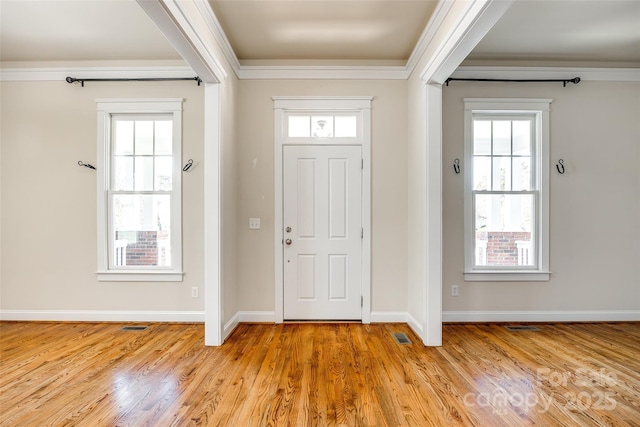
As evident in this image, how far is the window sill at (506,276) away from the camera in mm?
3596

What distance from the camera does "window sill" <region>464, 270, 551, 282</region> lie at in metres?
3.60

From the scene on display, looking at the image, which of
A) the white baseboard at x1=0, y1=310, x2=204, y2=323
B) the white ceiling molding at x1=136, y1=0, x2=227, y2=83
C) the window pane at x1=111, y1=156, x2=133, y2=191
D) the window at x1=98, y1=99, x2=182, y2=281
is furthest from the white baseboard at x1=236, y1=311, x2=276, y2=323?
the white ceiling molding at x1=136, y1=0, x2=227, y2=83

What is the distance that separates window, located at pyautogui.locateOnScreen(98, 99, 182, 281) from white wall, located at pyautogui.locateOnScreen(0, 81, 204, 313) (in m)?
0.15

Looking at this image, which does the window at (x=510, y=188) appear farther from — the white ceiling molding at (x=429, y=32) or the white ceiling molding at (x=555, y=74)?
the white ceiling molding at (x=429, y=32)

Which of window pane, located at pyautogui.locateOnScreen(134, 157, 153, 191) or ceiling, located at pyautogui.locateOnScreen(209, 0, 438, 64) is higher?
ceiling, located at pyautogui.locateOnScreen(209, 0, 438, 64)

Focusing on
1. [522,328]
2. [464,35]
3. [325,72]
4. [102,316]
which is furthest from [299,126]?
[522,328]

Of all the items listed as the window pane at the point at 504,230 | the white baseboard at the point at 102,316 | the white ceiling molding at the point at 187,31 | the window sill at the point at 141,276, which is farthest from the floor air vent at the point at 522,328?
the white ceiling molding at the point at 187,31

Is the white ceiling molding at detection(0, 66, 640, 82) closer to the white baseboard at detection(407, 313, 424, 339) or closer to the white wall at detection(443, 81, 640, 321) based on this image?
the white wall at detection(443, 81, 640, 321)

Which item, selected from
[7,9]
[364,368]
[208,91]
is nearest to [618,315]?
[364,368]

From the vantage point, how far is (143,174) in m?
3.68

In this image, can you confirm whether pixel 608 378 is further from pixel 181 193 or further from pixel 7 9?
pixel 7 9

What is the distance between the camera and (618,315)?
3.62 meters

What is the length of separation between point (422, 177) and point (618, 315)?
114 inches

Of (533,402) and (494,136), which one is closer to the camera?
(533,402)
